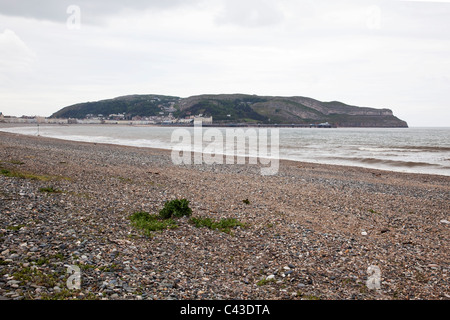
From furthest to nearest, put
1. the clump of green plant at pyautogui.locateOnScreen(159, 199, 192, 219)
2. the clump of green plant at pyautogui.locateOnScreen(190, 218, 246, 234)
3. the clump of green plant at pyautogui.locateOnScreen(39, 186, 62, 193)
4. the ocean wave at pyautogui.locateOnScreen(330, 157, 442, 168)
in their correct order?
1. the ocean wave at pyautogui.locateOnScreen(330, 157, 442, 168)
2. the clump of green plant at pyautogui.locateOnScreen(39, 186, 62, 193)
3. the clump of green plant at pyautogui.locateOnScreen(159, 199, 192, 219)
4. the clump of green plant at pyautogui.locateOnScreen(190, 218, 246, 234)

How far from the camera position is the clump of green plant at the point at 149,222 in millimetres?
8648

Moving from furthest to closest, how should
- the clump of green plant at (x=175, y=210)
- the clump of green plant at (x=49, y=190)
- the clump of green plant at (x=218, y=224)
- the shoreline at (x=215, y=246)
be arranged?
the clump of green plant at (x=49, y=190)
the clump of green plant at (x=175, y=210)
the clump of green plant at (x=218, y=224)
the shoreline at (x=215, y=246)

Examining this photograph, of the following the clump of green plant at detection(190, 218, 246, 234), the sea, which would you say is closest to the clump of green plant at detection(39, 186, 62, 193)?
the clump of green plant at detection(190, 218, 246, 234)

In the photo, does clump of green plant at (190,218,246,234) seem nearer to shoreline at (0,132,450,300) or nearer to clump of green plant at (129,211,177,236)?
shoreline at (0,132,450,300)

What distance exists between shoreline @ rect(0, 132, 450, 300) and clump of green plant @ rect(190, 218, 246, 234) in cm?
27

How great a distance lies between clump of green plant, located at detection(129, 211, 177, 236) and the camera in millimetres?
8648

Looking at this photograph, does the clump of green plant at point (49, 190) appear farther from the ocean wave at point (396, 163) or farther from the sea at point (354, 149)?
the ocean wave at point (396, 163)

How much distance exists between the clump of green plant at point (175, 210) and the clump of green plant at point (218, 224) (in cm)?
48

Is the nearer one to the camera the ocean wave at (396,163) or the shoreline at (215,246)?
the shoreline at (215,246)

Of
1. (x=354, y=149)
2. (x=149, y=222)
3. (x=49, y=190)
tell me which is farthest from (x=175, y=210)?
(x=354, y=149)

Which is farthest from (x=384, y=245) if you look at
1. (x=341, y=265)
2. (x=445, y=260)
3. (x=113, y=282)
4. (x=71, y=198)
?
(x=71, y=198)

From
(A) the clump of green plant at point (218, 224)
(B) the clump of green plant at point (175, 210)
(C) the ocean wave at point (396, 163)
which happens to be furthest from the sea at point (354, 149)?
(B) the clump of green plant at point (175, 210)
